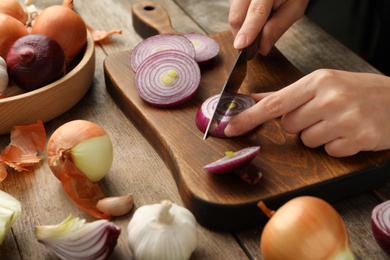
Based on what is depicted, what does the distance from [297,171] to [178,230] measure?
0.37m

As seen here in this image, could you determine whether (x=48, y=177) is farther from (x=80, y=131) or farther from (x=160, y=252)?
(x=160, y=252)

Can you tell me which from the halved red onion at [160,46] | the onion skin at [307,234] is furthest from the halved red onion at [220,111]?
the onion skin at [307,234]

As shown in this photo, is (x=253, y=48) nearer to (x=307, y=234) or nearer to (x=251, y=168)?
(x=251, y=168)

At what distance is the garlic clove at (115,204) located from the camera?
1062 mm

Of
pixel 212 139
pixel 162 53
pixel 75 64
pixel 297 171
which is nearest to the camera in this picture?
pixel 297 171

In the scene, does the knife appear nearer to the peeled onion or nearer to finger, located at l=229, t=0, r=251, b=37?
finger, located at l=229, t=0, r=251, b=37

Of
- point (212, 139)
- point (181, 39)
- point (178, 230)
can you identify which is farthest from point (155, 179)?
point (181, 39)

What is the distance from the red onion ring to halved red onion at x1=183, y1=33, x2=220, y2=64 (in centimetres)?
50

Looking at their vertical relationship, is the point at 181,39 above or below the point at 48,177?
above

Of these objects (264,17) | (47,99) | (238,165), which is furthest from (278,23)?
(47,99)

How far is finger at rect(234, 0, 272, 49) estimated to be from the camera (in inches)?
53.0

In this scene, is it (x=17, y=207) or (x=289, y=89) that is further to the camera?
(x=289, y=89)

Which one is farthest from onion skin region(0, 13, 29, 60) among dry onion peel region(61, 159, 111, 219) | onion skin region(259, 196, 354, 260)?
onion skin region(259, 196, 354, 260)

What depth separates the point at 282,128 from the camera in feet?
4.15
